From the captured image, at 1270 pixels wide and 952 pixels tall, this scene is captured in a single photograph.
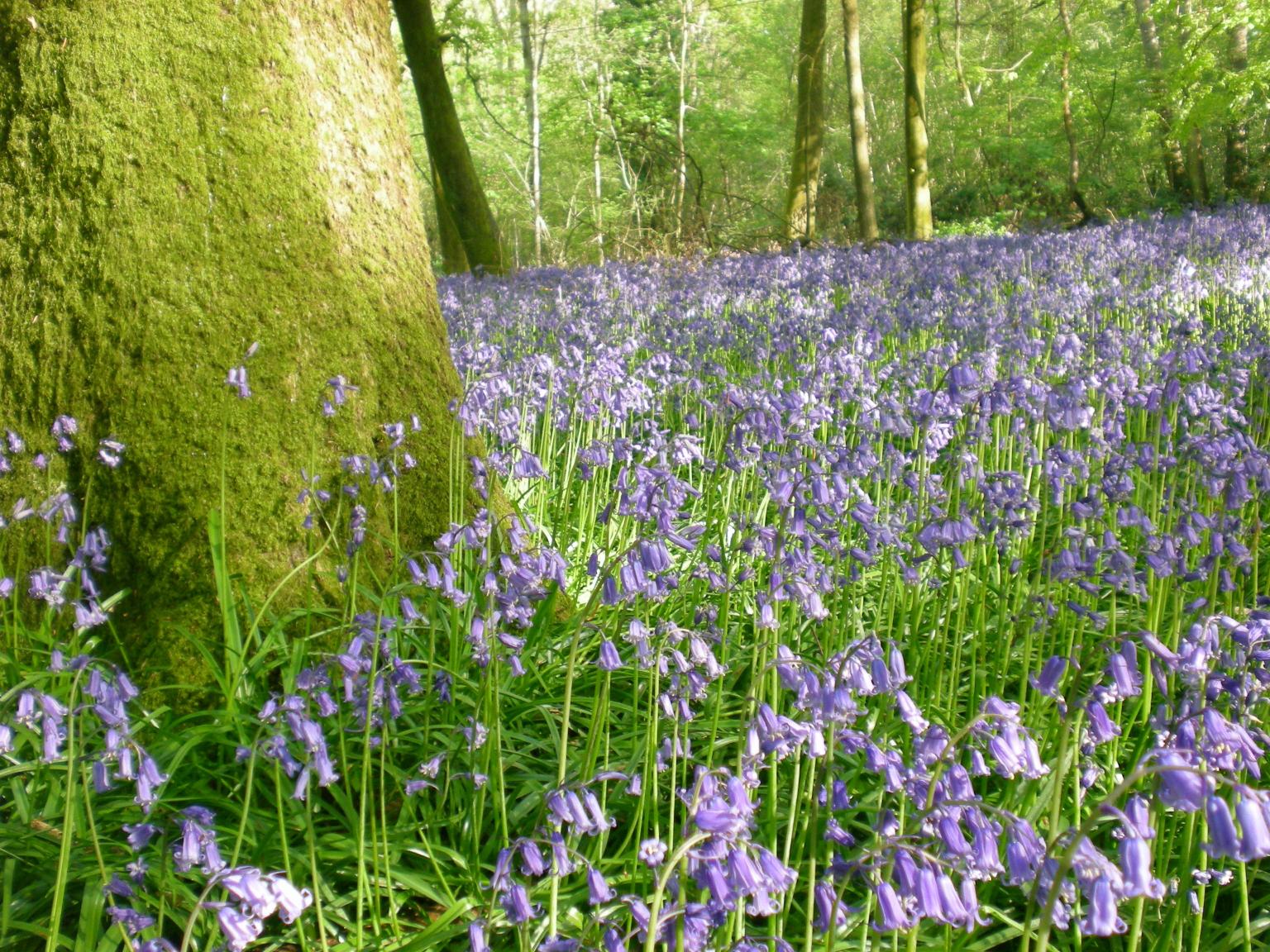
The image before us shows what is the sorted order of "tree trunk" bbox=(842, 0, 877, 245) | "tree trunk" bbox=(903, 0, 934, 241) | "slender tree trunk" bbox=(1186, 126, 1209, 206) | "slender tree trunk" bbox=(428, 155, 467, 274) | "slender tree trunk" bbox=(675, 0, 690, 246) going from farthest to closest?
1. "slender tree trunk" bbox=(675, 0, 690, 246)
2. "slender tree trunk" bbox=(1186, 126, 1209, 206)
3. "tree trunk" bbox=(842, 0, 877, 245)
4. "tree trunk" bbox=(903, 0, 934, 241)
5. "slender tree trunk" bbox=(428, 155, 467, 274)

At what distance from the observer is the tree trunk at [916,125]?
14.1 m

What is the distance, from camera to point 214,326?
3.17 metres

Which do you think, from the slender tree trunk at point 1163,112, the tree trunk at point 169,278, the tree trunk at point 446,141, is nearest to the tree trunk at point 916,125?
the tree trunk at point 446,141

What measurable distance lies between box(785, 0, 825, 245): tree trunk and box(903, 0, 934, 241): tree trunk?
4.60 ft

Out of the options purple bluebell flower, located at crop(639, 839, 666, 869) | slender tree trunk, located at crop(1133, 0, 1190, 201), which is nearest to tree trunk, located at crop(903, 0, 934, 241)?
slender tree trunk, located at crop(1133, 0, 1190, 201)

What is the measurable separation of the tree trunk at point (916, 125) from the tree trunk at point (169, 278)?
1199 centimetres

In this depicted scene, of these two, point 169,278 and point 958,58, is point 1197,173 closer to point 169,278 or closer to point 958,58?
point 958,58

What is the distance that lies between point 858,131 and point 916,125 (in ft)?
2.69

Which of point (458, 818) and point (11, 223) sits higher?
point (11, 223)

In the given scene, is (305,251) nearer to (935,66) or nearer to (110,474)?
(110,474)

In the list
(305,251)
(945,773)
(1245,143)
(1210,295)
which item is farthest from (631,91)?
(945,773)

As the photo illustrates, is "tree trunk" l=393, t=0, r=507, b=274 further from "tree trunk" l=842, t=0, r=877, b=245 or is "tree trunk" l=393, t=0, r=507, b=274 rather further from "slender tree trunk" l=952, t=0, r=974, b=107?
"slender tree trunk" l=952, t=0, r=974, b=107

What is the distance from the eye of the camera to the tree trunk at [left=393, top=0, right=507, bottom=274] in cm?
1134

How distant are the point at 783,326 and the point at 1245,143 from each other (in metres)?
20.3
